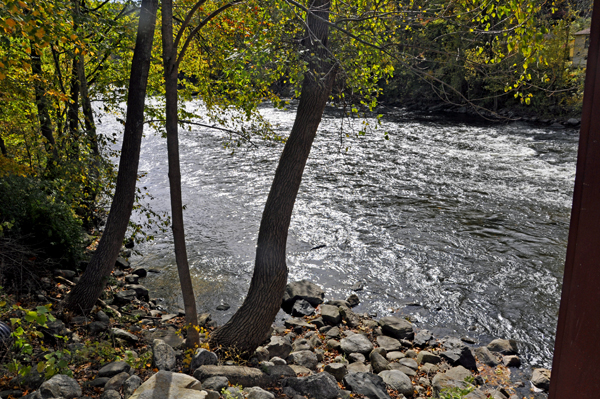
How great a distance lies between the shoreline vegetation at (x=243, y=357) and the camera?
4.18 m

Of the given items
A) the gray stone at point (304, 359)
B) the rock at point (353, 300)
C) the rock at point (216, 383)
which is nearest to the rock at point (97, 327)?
the rock at point (216, 383)

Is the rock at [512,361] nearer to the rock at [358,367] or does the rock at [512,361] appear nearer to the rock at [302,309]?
the rock at [358,367]

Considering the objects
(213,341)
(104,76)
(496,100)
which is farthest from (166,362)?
(496,100)

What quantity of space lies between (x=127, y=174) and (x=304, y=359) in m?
3.63

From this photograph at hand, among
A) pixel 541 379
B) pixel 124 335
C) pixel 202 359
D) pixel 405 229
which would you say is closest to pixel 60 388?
pixel 202 359

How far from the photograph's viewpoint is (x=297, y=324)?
7.89 meters

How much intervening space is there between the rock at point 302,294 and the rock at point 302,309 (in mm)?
119

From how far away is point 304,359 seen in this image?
6324mm

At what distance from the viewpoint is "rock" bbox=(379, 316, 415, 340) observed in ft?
24.9

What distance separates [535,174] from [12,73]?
1604 centimetres

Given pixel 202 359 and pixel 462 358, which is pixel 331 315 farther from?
pixel 202 359

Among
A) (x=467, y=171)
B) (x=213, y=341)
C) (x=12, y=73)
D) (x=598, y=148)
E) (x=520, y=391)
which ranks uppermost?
(x=12, y=73)

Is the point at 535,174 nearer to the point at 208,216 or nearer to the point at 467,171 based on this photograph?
the point at 467,171

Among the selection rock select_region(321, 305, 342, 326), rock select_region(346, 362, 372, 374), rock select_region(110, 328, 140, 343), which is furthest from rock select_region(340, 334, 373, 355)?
rock select_region(110, 328, 140, 343)
